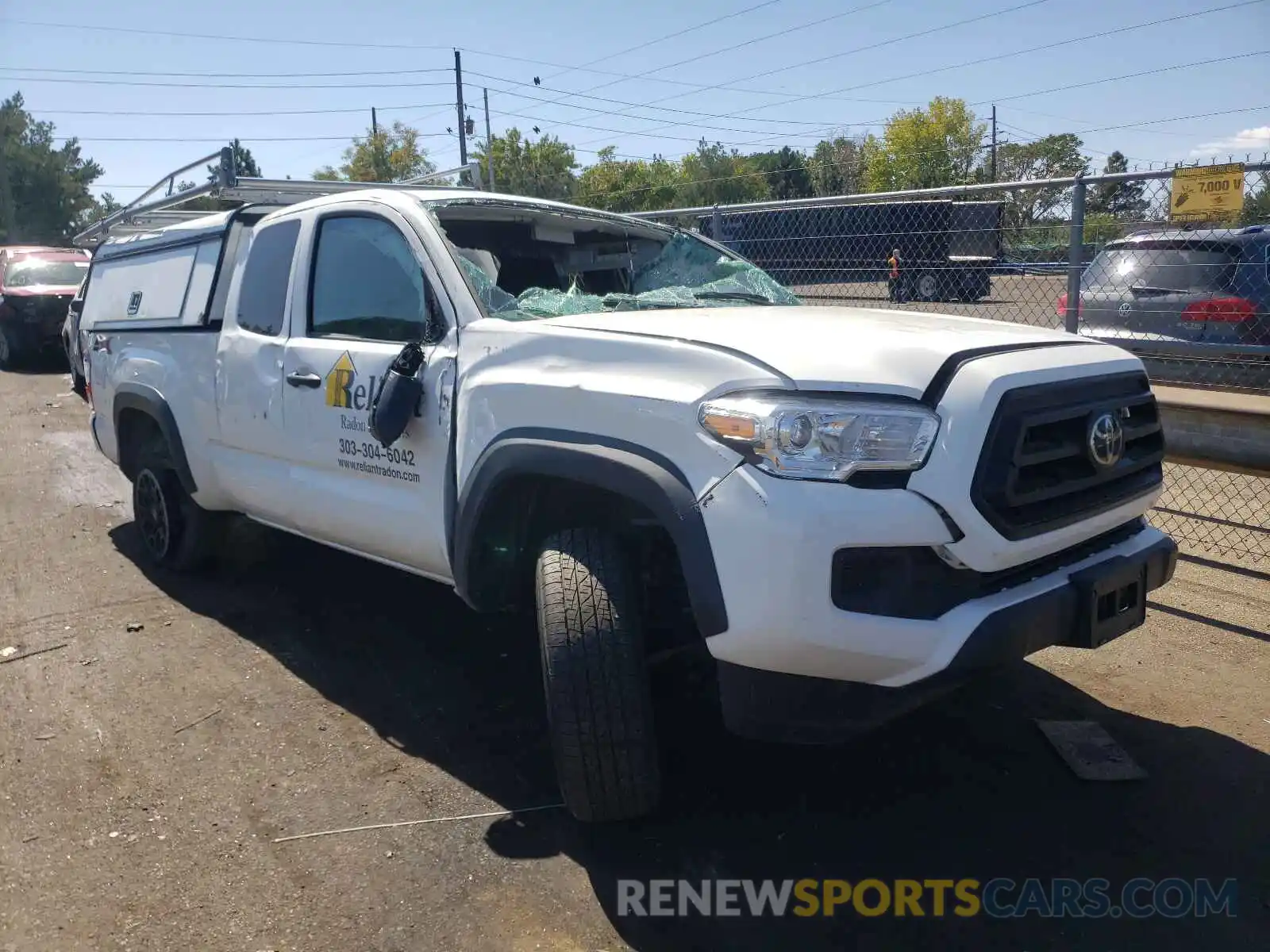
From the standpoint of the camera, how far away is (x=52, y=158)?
5647 cm

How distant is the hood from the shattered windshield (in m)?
0.32

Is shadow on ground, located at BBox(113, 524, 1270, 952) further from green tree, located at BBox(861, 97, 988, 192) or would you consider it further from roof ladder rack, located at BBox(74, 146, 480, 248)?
green tree, located at BBox(861, 97, 988, 192)

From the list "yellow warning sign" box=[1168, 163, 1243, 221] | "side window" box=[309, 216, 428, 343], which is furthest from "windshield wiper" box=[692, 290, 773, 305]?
"yellow warning sign" box=[1168, 163, 1243, 221]

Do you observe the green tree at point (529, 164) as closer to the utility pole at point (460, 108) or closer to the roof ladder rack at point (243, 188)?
the utility pole at point (460, 108)

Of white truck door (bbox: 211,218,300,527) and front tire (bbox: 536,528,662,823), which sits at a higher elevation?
white truck door (bbox: 211,218,300,527)

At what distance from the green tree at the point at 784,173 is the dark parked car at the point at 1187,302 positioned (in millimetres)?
40091

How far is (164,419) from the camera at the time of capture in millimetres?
5117

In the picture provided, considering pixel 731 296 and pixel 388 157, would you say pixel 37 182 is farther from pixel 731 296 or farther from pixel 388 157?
pixel 731 296

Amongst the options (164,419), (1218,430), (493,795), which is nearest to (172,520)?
(164,419)

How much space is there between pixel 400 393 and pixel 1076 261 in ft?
12.9

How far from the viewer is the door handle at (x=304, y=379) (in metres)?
3.98

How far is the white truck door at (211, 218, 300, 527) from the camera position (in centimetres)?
430

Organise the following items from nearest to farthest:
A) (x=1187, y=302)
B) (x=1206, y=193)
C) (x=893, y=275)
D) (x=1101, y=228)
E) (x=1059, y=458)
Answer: (x=1059, y=458), (x=1206, y=193), (x=1101, y=228), (x=1187, y=302), (x=893, y=275)

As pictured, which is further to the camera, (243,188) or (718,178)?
(718,178)
